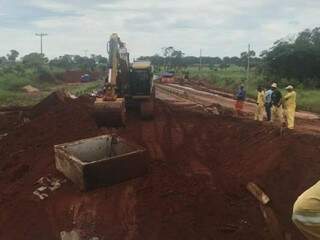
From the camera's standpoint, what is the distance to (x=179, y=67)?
10212 centimetres

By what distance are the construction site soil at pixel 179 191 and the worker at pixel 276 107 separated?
2978 millimetres

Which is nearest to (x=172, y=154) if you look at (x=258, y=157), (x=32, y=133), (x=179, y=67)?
(x=258, y=157)

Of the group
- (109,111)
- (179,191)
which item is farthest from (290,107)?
(179,191)

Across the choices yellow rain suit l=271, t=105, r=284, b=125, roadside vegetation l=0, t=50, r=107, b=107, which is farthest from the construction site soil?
roadside vegetation l=0, t=50, r=107, b=107

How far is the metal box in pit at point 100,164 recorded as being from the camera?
1155cm

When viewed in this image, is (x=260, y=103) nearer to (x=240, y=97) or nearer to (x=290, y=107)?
(x=290, y=107)

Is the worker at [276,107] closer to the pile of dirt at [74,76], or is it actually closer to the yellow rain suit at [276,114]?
the yellow rain suit at [276,114]

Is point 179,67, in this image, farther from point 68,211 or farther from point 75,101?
point 68,211

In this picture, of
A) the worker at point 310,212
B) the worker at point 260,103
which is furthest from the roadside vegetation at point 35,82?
the worker at point 310,212

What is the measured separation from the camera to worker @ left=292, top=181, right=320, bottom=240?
8.04 feet

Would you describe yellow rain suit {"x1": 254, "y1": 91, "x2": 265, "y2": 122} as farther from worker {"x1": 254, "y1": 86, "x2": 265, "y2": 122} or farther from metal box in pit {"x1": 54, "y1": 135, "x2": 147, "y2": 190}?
metal box in pit {"x1": 54, "y1": 135, "x2": 147, "y2": 190}

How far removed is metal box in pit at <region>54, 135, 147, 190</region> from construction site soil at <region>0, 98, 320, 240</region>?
219 mm

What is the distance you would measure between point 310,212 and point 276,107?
17.8 metres

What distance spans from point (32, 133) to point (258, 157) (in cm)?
938
